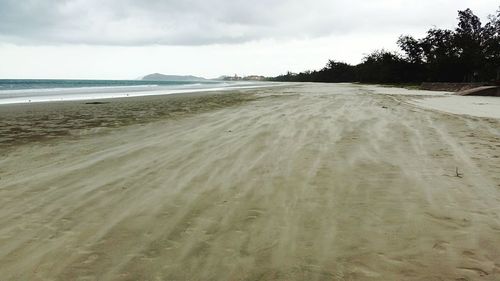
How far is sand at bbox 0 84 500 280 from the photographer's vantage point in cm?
282

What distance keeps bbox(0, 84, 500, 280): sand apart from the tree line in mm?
34270

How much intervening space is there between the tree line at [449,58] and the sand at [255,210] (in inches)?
1349

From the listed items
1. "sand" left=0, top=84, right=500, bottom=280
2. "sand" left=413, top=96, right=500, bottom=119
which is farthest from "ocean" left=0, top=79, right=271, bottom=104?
"sand" left=413, top=96, right=500, bottom=119

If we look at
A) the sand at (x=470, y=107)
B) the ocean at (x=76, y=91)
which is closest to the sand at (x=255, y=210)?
the sand at (x=470, y=107)

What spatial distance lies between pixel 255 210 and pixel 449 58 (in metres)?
52.0

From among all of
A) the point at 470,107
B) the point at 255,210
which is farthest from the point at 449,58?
the point at 255,210

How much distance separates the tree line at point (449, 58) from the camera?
45.9 meters

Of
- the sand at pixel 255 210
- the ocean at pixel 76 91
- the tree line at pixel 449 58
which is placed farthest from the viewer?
the tree line at pixel 449 58

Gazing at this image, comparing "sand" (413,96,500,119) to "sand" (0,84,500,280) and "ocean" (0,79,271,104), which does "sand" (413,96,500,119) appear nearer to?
"sand" (0,84,500,280)

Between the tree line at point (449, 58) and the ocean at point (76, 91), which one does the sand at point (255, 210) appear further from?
the tree line at point (449, 58)

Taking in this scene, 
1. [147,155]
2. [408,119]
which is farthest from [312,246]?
[408,119]

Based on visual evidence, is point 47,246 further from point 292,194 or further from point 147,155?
point 147,155

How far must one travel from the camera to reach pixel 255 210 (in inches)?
154

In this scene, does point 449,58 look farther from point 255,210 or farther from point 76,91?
point 255,210
